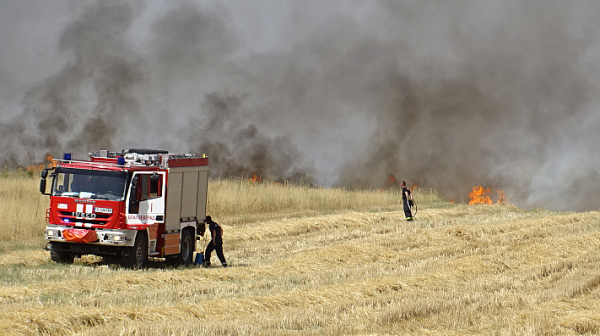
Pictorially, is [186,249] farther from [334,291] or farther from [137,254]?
[334,291]

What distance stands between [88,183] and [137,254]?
1.82 metres

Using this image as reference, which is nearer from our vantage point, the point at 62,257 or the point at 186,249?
the point at 62,257

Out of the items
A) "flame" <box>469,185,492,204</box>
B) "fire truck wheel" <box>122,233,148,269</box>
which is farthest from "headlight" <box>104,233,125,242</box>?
"flame" <box>469,185,492,204</box>

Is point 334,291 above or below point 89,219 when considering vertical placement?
below

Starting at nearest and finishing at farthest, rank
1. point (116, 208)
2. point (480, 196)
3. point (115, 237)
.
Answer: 1. point (115, 237)
2. point (116, 208)
3. point (480, 196)

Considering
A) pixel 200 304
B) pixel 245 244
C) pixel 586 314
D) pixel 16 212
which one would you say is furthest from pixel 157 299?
pixel 16 212

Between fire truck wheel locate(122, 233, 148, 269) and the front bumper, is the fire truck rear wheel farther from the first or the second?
fire truck wheel locate(122, 233, 148, 269)

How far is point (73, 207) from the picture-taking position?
46.6 feet

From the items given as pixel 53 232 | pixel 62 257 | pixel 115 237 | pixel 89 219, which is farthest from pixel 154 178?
pixel 62 257

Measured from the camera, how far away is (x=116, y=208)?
46.5 feet

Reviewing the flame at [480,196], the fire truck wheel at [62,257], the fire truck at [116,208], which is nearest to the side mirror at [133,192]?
the fire truck at [116,208]

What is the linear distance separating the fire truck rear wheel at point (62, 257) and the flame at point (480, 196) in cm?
2877

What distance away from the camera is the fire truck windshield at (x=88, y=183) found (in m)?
14.4

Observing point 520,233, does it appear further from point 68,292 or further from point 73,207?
point 68,292
